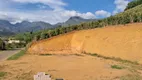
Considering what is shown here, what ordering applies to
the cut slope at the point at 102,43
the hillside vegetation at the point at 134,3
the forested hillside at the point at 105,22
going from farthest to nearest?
the hillside vegetation at the point at 134,3, the forested hillside at the point at 105,22, the cut slope at the point at 102,43

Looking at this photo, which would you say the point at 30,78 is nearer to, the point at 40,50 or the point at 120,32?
the point at 120,32

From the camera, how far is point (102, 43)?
29125 millimetres

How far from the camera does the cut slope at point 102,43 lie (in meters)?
24.2

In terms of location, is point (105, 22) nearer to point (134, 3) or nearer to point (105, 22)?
point (105, 22)

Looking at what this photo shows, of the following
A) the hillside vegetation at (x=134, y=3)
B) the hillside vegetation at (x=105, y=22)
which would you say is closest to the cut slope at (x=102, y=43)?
the hillside vegetation at (x=105, y=22)

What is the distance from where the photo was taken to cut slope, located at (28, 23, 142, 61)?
79.6 feet

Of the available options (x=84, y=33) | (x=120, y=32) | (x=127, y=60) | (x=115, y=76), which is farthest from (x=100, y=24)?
(x=115, y=76)

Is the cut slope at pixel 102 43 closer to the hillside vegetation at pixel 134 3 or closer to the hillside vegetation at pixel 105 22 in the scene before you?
the hillside vegetation at pixel 105 22

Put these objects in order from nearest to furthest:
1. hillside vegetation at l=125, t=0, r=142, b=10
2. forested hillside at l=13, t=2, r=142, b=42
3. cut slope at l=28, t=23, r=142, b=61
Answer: cut slope at l=28, t=23, r=142, b=61 < forested hillside at l=13, t=2, r=142, b=42 < hillside vegetation at l=125, t=0, r=142, b=10

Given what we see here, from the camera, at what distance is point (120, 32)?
27688mm

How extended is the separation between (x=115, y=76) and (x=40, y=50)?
75.1 feet

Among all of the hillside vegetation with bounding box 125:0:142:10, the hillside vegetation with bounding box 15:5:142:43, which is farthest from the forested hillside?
the hillside vegetation with bounding box 125:0:142:10

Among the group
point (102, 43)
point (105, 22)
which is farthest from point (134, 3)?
point (102, 43)

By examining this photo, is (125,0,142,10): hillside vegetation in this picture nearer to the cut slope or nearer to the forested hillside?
the forested hillside
